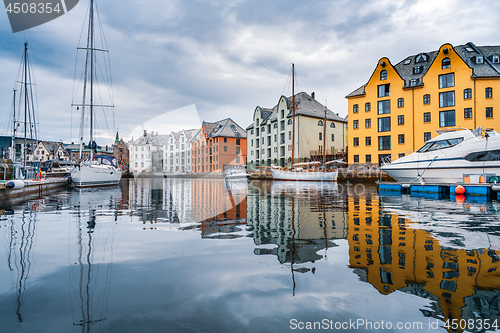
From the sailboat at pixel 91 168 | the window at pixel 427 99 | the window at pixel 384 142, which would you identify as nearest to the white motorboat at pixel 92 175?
the sailboat at pixel 91 168

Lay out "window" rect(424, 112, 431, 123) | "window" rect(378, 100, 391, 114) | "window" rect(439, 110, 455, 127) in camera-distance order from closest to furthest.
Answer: "window" rect(439, 110, 455, 127) → "window" rect(424, 112, 431, 123) → "window" rect(378, 100, 391, 114)

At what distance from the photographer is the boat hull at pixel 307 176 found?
143 feet

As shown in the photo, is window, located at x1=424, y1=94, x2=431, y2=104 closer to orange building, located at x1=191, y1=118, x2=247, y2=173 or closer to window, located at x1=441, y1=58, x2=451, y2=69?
window, located at x1=441, y1=58, x2=451, y2=69

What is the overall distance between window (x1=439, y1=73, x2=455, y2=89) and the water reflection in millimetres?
35685

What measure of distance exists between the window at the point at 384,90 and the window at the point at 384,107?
1.08m

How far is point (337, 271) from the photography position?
4.77m

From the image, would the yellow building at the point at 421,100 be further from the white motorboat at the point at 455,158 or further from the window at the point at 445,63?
the white motorboat at the point at 455,158

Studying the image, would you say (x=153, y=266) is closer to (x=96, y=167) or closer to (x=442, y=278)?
(x=442, y=278)

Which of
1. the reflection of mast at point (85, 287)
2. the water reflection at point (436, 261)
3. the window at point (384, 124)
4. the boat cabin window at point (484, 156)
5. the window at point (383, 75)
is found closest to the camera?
the reflection of mast at point (85, 287)

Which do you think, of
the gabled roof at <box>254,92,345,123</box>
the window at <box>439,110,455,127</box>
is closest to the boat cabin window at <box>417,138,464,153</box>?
the window at <box>439,110,455,127</box>

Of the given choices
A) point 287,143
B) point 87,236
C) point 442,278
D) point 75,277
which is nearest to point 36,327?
point 75,277

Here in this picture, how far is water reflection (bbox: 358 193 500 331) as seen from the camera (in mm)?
3580

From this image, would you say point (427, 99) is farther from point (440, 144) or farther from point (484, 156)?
point (484, 156)

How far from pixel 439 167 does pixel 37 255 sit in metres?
25.3
